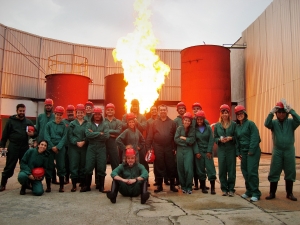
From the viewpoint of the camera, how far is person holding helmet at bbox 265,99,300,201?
4893 mm

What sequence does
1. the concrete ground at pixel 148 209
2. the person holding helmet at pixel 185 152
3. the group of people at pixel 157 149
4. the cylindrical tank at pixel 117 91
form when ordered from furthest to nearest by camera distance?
the cylindrical tank at pixel 117 91, the person holding helmet at pixel 185 152, the group of people at pixel 157 149, the concrete ground at pixel 148 209

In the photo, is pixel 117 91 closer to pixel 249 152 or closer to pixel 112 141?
pixel 112 141

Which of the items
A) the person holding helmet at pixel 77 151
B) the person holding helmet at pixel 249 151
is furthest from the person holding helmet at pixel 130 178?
the person holding helmet at pixel 249 151

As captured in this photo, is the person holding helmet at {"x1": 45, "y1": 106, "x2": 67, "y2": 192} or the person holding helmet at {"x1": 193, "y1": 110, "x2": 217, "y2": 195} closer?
the person holding helmet at {"x1": 193, "y1": 110, "x2": 217, "y2": 195}

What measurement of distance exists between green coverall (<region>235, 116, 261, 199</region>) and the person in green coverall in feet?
12.9

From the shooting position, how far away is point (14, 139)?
18.8ft

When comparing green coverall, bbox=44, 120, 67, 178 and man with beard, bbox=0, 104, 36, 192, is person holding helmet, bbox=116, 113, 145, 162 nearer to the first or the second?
green coverall, bbox=44, 120, 67, 178

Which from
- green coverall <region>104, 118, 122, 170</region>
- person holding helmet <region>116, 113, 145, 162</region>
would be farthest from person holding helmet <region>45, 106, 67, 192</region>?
person holding helmet <region>116, 113, 145, 162</region>

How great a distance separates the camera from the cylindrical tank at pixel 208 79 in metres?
14.7

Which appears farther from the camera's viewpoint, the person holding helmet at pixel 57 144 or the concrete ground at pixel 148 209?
the person holding helmet at pixel 57 144

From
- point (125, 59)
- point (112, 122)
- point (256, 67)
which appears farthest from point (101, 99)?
point (112, 122)

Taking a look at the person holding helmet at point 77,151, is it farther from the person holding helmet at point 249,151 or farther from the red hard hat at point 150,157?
the person holding helmet at point 249,151

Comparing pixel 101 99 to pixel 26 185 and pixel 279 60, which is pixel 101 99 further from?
pixel 26 185

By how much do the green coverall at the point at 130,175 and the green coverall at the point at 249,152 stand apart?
1.87 m
